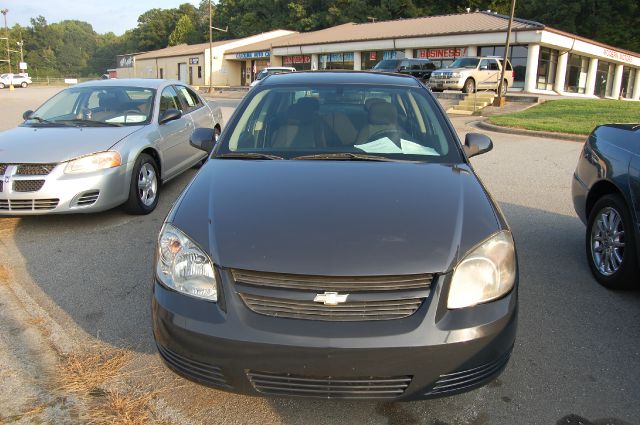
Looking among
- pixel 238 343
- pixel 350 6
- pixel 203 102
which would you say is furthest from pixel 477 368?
pixel 350 6

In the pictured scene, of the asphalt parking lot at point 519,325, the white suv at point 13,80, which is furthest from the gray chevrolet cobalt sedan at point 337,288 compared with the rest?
the white suv at point 13,80

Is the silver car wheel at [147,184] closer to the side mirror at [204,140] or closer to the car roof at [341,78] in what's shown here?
the side mirror at [204,140]

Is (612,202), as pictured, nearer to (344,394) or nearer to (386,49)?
(344,394)

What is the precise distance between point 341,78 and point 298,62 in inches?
1712

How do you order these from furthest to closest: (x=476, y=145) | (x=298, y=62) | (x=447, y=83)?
(x=298, y=62), (x=447, y=83), (x=476, y=145)

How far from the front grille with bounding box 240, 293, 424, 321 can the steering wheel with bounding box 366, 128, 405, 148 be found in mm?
1566

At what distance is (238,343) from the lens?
81.4 inches

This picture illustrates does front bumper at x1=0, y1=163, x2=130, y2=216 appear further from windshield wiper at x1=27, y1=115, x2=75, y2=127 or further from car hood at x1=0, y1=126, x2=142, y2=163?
windshield wiper at x1=27, y1=115, x2=75, y2=127

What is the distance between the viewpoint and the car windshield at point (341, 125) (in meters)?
Result: 3.29

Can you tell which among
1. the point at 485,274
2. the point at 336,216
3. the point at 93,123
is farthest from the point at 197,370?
the point at 93,123

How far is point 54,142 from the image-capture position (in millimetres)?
5258

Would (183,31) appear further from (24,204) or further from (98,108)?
(24,204)

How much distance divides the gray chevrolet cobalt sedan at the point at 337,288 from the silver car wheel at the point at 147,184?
3.32 metres

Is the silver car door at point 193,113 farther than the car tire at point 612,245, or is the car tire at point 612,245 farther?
the silver car door at point 193,113
